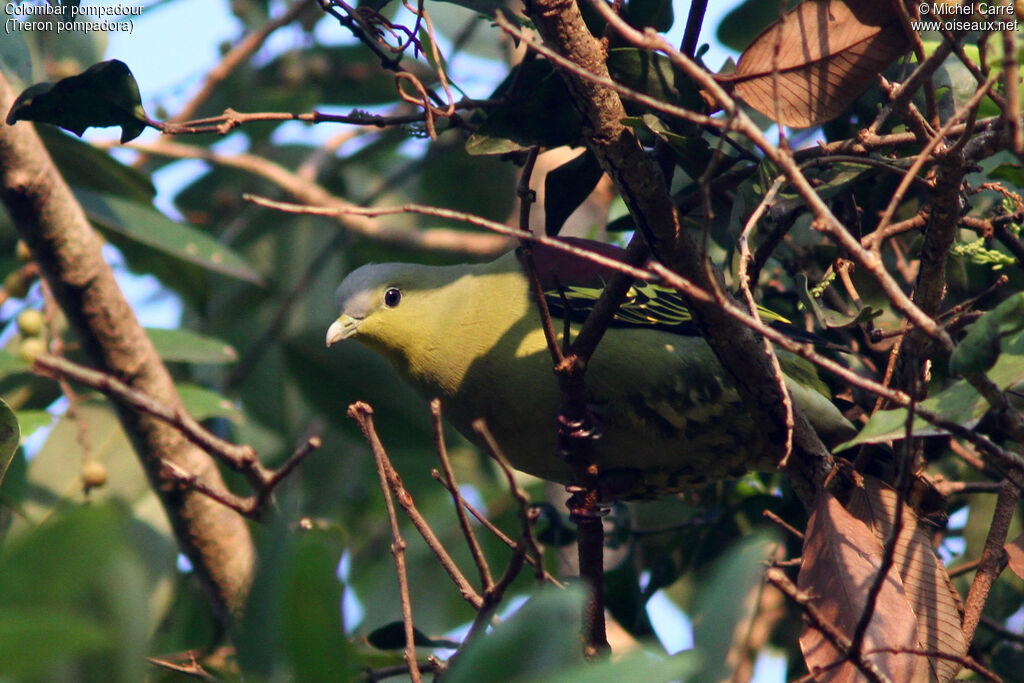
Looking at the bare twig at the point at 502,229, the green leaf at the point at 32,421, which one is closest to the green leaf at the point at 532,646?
the bare twig at the point at 502,229

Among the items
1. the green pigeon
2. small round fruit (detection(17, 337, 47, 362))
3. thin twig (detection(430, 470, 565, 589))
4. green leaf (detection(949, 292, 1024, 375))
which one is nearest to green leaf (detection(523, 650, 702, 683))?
green leaf (detection(949, 292, 1024, 375))

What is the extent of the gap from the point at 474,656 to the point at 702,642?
0.28 metres

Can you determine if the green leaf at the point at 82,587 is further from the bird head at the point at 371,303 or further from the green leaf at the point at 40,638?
the bird head at the point at 371,303

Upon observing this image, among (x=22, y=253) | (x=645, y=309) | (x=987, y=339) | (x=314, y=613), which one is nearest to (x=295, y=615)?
(x=314, y=613)

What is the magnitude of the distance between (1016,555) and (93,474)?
3.41 meters

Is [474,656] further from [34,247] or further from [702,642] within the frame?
[34,247]

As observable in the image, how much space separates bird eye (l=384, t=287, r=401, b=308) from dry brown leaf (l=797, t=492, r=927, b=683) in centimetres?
193

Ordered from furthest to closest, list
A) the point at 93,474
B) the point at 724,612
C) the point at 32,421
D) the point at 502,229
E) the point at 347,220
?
the point at 347,220 < the point at 93,474 < the point at 32,421 < the point at 502,229 < the point at 724,612

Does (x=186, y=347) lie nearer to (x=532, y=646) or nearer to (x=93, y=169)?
(x=93, y=169)

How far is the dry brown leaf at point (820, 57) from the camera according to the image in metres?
2.30

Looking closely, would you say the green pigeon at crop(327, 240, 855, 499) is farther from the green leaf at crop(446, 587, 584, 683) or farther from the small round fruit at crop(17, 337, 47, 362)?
the green leaf at crop(446, 587, 584, 683)

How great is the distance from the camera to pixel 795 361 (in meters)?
3.50

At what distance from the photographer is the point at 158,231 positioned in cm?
433

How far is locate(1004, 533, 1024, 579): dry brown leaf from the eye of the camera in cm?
223
